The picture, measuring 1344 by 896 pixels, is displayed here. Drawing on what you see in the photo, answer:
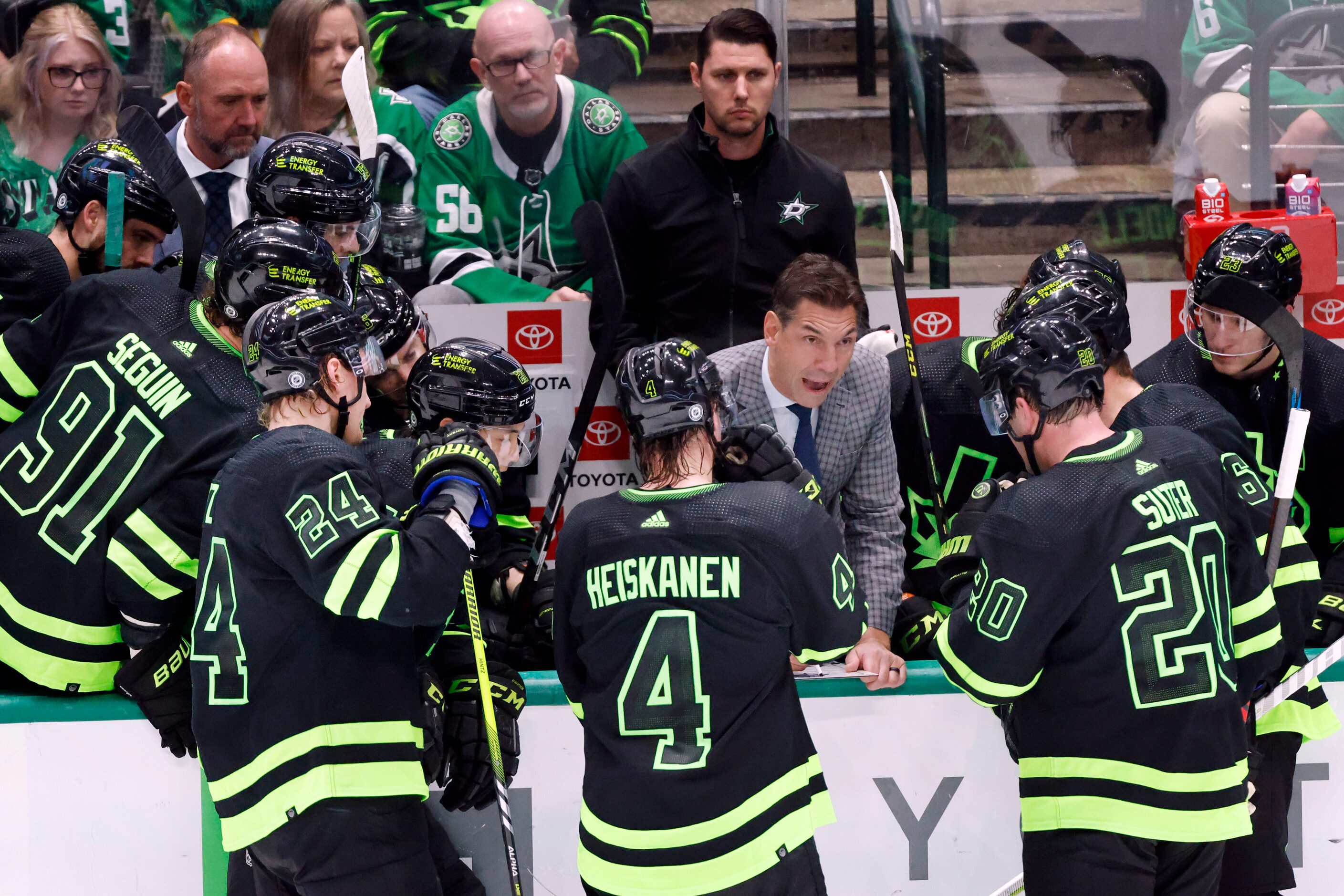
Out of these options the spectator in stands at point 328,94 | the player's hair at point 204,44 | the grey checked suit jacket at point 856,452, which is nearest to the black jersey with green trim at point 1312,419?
the grey checked suit jacket at point 856,452

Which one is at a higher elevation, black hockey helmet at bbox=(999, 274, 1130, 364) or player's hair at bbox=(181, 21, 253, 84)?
player's hair at bbox=(181, 21, 253, 84)

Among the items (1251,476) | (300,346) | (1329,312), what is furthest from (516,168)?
(1329,312)

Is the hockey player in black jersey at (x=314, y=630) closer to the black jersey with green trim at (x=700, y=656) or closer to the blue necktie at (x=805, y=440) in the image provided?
the black jersey with green trim at (x=700, y=656)

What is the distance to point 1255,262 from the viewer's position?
3.27 meters

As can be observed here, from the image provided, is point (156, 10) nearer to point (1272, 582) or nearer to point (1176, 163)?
point (1176, 163)

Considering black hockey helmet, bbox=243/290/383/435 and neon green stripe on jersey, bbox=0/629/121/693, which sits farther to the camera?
neon green stripe on jersey, bbox=0/629/121/693

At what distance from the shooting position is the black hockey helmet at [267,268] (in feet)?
8.75

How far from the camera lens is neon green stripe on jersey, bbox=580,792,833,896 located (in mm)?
2365

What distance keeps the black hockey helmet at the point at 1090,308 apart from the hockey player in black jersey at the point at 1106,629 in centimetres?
15

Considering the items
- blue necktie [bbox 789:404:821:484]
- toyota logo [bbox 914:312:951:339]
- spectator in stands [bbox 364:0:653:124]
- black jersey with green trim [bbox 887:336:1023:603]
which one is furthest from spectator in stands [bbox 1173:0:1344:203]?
spectator in stands [bbox 364:0:653:124]

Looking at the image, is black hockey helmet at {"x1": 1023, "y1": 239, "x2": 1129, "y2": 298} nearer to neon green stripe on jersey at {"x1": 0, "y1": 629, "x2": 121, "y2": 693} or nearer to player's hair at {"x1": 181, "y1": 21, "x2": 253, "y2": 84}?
neon green stripe on jersey at {"x1": 0, "y1": 629, "x2": 121, "y2": 693}

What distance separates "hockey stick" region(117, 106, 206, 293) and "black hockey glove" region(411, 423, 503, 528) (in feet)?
2.47

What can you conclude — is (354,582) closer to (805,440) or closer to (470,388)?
(470,388)

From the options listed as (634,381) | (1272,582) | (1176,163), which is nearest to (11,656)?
(634,381)
